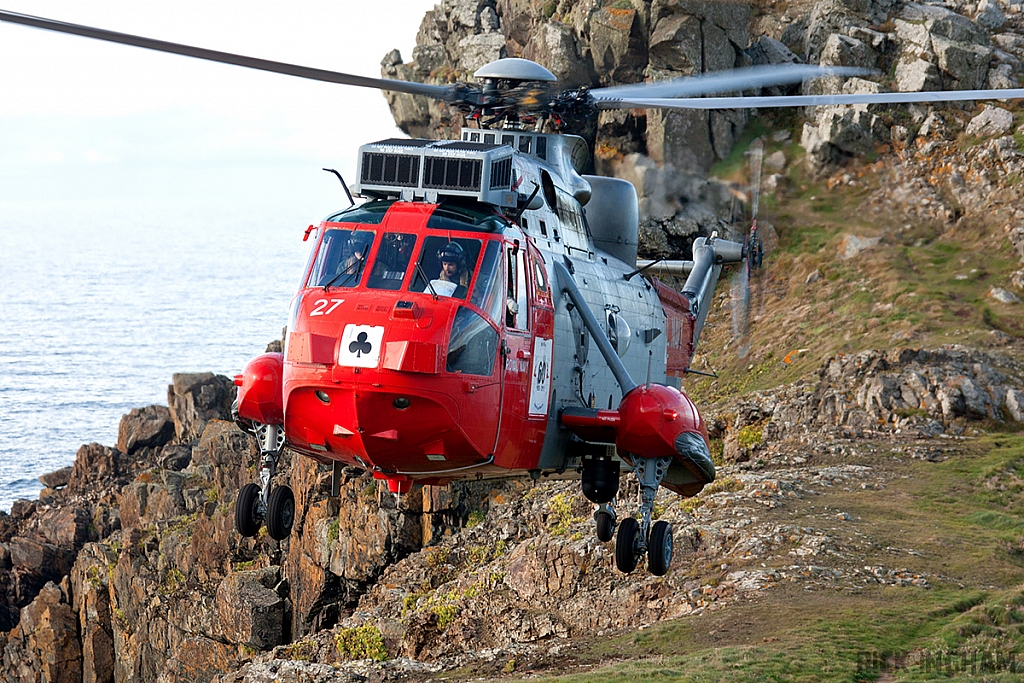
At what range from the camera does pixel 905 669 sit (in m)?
17.6

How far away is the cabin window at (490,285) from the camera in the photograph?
1525 centimetres

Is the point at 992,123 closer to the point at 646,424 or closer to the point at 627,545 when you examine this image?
the point at 646,424

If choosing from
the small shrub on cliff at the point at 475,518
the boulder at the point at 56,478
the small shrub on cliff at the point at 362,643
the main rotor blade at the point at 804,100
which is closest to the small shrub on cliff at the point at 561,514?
the small shrub on cliff at the point at 475,518

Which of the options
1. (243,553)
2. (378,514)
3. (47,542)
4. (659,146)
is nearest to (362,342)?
(378,514)

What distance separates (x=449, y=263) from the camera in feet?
50.6

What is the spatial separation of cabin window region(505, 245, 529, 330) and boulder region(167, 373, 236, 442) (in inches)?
1522

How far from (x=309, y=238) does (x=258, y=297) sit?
88878 mm

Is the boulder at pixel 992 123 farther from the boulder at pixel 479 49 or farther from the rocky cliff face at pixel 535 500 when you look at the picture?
the boulder at pixel 479 49

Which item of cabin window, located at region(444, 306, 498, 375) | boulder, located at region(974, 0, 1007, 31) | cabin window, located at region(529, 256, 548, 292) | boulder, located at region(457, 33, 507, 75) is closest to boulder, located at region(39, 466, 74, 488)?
boulder, located at region(457, 33, 507, 75)

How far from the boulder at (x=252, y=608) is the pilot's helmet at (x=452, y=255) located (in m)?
22.9

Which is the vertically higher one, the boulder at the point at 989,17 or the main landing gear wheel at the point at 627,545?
the boulder at the point at 989,17

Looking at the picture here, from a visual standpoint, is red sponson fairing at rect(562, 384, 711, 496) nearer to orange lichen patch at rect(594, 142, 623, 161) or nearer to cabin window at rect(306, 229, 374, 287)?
cabin window at rect(306, 229, 374, 287)

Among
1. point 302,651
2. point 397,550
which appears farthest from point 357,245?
point 397,550

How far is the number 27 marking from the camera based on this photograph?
14.6 metres
